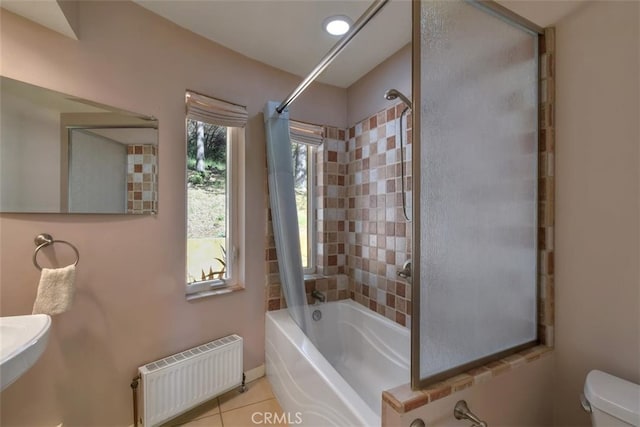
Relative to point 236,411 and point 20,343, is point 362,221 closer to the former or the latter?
point 236,411

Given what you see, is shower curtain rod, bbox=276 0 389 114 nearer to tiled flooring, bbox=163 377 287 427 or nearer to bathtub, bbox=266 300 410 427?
bathtub, bbox=266 300 410 427

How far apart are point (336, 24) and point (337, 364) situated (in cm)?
240

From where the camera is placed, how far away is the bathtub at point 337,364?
45.5 inches

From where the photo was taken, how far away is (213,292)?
5.87ft

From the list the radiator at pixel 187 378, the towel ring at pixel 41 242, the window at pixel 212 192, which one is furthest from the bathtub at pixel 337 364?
the towel ring at pixel 41 242

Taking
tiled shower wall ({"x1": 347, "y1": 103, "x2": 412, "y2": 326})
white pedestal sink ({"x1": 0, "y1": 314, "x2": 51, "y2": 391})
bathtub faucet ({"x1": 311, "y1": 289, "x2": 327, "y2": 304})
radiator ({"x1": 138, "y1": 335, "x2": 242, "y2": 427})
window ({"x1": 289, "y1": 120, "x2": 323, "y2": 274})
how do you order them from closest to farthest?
white pedestal sink ({"x1": 0, "y1": 314, "x2": 51, "y2": 391}) → radiator ({"x1": 138, "y1": 335, "x2": 242, "y2": 427}) → tiled shower wall ({"x1": 347, "y1": 103, "x2": 412, "y2": 326}) → bathtub faucet ({"x1": 311, "y1": 289, "x2": 327, "y2": 304}) → window ({"x1": 289, "y1": 120, "x2": 323, "y2": 274})

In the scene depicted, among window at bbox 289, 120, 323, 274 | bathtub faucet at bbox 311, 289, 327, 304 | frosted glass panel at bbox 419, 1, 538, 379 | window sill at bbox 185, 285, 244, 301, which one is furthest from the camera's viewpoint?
window at bbox 289, 120, 323, 274

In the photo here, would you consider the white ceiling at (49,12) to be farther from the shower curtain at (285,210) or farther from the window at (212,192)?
the shower curtain at (285,210)

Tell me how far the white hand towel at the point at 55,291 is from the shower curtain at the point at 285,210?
1089 millimetres

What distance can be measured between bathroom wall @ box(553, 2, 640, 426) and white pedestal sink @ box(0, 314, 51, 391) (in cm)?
205

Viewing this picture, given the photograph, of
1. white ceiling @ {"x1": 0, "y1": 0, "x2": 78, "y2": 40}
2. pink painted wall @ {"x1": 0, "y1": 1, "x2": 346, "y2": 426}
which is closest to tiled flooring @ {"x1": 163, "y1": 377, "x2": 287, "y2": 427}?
pink painted wall @ {"x1": 0, "y1": 1, "x2": 346, "y2": 426}

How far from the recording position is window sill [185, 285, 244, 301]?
5.58 ft

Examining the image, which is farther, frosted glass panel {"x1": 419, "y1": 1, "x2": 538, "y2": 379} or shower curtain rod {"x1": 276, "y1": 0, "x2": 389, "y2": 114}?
shower curtain rod {"x1": 276, "y1": 0, "x2": 389, "y2": 114}

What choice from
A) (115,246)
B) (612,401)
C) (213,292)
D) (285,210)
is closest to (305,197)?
(285,210)
